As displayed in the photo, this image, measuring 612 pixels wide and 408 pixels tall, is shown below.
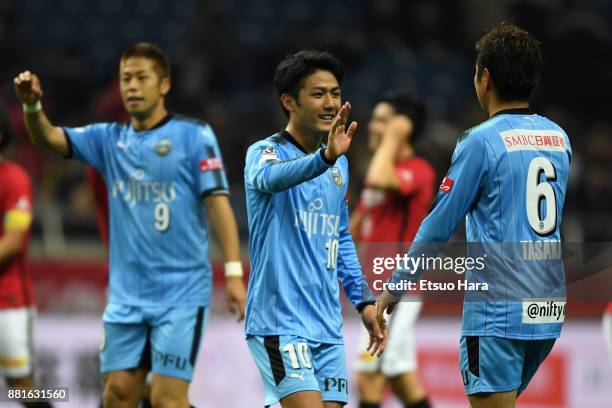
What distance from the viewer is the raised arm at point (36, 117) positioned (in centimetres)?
606

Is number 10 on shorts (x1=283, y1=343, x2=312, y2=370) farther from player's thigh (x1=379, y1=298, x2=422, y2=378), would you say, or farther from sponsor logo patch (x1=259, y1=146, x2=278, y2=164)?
player's thigh (x1=379, y1=298, x2=422, y2=378)

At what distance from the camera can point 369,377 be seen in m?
7.86

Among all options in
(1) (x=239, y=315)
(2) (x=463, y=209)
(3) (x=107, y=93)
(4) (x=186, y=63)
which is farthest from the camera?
(4) (x=186, y=63)

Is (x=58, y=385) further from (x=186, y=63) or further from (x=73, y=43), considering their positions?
(x=73, y=43)

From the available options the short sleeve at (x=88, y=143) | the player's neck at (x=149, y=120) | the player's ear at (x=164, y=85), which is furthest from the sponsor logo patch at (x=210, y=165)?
the short sleeve at (x=88, y=143)

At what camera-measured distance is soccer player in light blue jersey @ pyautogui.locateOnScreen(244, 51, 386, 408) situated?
4.96 m

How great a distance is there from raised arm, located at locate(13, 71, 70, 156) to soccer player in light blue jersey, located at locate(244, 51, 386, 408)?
1.61 meters

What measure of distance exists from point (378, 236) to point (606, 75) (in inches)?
257

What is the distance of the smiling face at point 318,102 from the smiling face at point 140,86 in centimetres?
154

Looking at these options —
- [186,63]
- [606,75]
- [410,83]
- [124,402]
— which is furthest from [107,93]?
[124,402]

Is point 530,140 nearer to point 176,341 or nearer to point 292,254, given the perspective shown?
point 292,254

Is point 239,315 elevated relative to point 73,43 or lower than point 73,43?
lower

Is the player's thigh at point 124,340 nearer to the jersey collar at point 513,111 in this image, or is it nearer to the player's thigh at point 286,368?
the player's thigh at point 286,368

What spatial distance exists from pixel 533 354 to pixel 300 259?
1116mm
